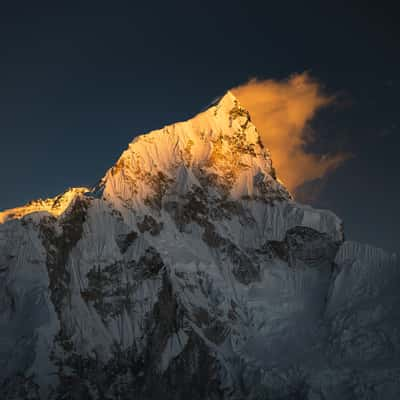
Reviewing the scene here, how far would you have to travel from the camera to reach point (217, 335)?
108750 mm

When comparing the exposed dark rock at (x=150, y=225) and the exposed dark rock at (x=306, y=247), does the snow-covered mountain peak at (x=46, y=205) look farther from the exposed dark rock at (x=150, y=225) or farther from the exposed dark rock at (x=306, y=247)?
the exposed dark rock at (x=306, y=247)

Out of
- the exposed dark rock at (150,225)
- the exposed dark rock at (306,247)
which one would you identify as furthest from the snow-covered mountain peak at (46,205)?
the exposed dark rock at (306,247)

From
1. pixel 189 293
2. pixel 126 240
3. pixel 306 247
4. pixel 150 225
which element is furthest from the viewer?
pixel 306 247

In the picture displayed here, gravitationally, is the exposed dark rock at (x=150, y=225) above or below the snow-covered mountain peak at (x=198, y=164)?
below

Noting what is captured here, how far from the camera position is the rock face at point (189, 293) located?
99625mm

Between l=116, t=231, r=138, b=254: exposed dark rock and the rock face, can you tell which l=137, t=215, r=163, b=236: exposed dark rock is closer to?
the rock face

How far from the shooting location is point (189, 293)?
11238 centimetres

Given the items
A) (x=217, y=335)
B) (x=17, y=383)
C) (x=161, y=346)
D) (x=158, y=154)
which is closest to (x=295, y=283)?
(x=217, y=335)

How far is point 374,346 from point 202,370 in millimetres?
24472

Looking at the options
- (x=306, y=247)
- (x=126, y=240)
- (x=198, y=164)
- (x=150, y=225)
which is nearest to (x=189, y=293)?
(x=126, y=240)

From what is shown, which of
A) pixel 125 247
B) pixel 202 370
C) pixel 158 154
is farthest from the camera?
pixel 158 154

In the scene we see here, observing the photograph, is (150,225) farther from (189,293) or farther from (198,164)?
(198,164)

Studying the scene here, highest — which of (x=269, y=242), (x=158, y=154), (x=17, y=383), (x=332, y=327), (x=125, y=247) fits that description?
(x=158, y=154)

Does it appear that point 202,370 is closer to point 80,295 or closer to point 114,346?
point 114,346
